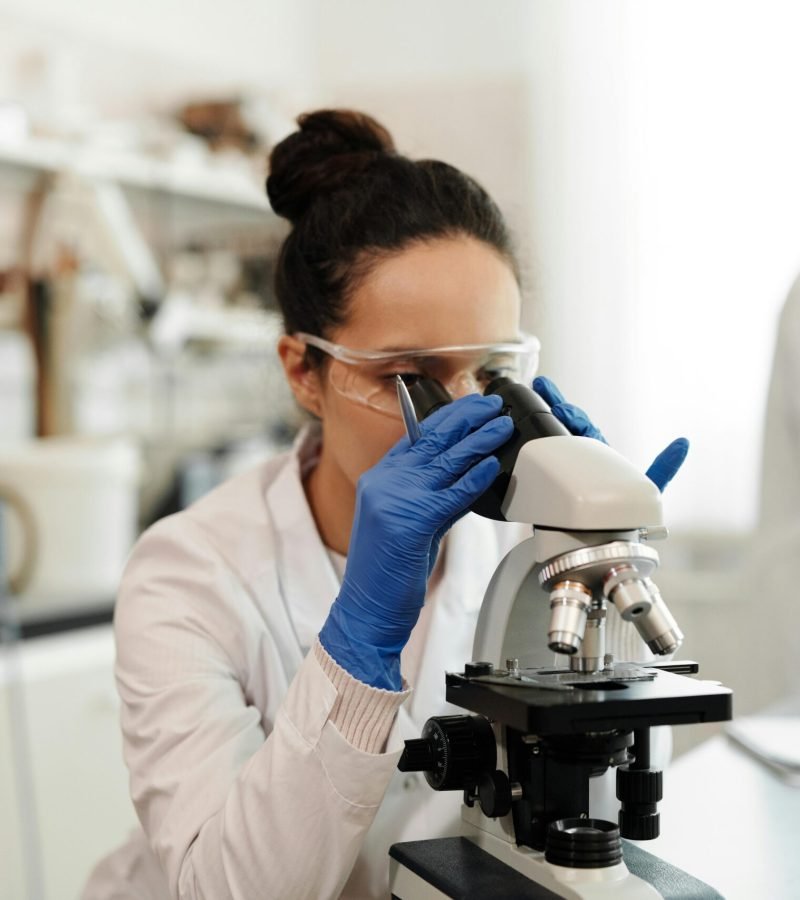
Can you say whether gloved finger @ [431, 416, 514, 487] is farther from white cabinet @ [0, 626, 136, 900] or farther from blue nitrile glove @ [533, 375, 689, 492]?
white cabinet @ [0, 626, 136, 900]

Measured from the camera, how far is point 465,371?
1.28 m

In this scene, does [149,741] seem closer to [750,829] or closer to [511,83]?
[750,829]

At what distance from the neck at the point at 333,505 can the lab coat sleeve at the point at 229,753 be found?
8.5 inches

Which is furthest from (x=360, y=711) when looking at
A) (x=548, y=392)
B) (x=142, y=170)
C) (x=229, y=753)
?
(x=142, y=170)

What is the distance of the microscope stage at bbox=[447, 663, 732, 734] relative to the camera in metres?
0.83

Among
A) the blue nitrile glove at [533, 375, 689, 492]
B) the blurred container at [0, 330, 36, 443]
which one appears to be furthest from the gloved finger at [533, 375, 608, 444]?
the blurred container at [0, 330, 36, 443]

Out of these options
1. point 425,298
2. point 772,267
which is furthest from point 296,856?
point 772,267

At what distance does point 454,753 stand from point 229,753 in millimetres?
287

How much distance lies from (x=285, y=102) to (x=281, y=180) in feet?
6.75

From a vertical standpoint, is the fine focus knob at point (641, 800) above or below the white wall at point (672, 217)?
below

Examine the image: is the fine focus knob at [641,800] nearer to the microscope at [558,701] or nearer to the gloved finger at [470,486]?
the microscope at [558,701]

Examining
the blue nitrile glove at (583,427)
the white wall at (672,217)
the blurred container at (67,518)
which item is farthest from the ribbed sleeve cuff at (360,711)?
the white wall at (672,217)

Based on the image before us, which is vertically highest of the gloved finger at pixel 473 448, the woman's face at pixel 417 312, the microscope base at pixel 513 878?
the woman's face at pixel 417 312

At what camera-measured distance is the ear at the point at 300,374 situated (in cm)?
145
